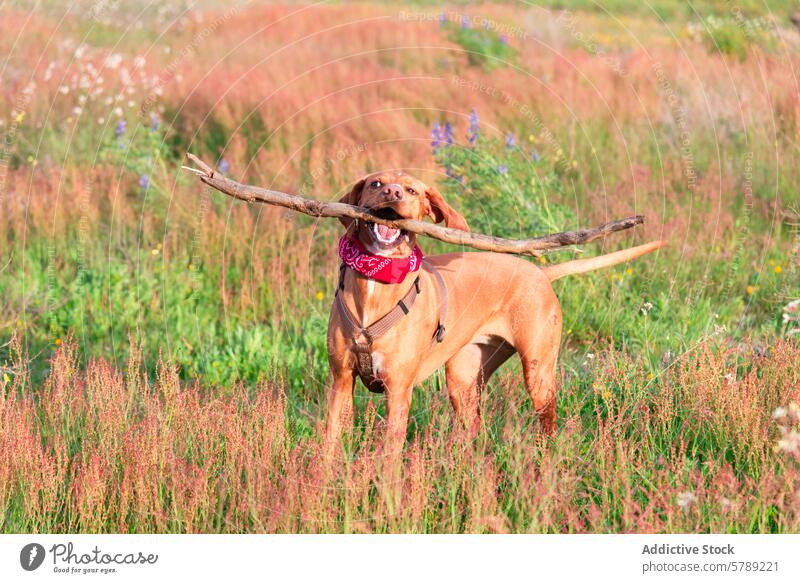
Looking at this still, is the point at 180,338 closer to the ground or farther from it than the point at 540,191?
closer to the ground

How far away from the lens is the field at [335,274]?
14.4 feet

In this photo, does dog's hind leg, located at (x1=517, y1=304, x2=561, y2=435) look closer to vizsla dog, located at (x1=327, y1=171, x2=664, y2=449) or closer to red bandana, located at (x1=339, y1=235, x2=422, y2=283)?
vizsla dog, located at (x1=327, y1=171, x2=664, y2=449)

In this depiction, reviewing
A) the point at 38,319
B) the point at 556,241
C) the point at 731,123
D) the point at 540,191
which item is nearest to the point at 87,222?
the point at 38,319

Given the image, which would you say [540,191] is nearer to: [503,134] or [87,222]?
[503,134]

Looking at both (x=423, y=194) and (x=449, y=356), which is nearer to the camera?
(x=423, y=194)

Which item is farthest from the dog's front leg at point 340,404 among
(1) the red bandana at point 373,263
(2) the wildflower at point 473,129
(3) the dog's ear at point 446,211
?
(2) the wildflower at point 473,129

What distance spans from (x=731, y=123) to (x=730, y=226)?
227 centimetres

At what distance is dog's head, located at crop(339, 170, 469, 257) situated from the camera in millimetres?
4629

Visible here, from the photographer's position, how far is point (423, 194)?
491 cm

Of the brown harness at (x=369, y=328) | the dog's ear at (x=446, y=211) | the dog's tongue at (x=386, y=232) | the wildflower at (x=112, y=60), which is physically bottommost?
Result: the brown harness at (x=369, y=328)

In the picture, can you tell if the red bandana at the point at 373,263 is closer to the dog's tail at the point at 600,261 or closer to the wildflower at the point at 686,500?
the dog's tail at the point at 600,261

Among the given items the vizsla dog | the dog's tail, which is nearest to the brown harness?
the vizsla dog

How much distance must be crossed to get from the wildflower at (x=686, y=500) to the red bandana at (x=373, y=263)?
1.64m

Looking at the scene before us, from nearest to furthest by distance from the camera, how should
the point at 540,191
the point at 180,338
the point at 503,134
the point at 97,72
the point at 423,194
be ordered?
1. the point at 423,194
2. the point at 180,338
3. the point at 540,191
4. the point at 503,134
5. the point at 97,72
